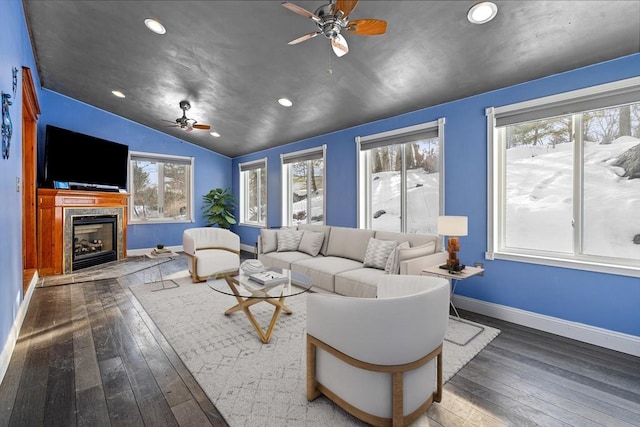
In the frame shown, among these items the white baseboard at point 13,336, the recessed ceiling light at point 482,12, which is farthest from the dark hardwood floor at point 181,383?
the recessed ceiling light at point 482,12

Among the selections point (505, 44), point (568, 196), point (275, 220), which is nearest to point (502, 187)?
point (568, 196)

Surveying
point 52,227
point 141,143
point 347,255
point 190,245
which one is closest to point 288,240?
point 347,255

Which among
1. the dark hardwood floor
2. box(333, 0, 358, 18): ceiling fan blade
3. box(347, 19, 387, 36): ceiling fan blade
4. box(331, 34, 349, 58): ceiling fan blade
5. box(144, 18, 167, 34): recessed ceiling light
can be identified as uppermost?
box(144, 18, 167, 34): recessed ceiling light

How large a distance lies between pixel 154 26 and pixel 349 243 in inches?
139

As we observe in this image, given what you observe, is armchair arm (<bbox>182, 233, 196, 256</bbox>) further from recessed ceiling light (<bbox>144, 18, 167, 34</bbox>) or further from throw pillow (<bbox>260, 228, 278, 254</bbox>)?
recessed ceiling light (<bbox>144, 18, 167, 34</bbox>)

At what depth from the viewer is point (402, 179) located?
437cm

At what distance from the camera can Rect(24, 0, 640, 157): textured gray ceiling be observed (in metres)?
2.38

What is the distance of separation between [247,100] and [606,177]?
4497 millimetres

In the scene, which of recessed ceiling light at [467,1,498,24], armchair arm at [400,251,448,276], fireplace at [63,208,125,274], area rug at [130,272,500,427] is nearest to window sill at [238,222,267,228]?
fireplace at [63,208,125,274]

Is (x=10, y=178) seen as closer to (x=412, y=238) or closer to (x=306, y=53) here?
(x=306, y=53)

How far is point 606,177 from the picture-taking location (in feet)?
8.87

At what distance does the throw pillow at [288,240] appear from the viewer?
190 inches

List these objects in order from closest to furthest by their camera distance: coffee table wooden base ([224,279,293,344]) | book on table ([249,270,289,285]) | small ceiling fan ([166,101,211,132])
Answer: coffee table wooden base ([224,279,293,344]), book on table ([249,270,289,285]), small ceiling fan ([166,101,211,132])

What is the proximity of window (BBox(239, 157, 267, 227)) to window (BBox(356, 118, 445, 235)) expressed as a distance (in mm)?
3018
